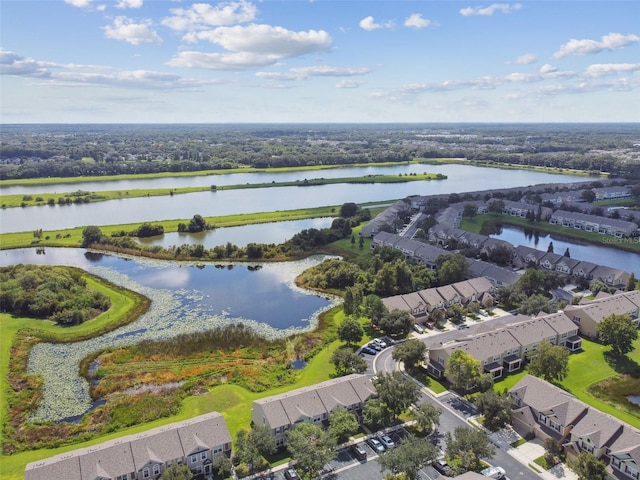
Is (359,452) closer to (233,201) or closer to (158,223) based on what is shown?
(158,223)

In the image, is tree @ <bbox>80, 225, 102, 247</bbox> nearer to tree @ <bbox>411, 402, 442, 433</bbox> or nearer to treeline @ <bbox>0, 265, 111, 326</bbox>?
treeline @ <bbox>0, 265, 111, 326</bbox>

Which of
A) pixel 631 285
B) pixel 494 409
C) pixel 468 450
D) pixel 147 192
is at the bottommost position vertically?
pixel 468 450

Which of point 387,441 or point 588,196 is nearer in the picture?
point 387,441

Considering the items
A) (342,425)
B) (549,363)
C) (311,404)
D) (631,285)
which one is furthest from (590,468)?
(631,285)

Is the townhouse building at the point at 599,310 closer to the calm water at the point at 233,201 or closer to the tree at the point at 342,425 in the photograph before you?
the tree at the point at 342,425

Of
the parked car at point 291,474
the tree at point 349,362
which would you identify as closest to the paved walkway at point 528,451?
the tree at point 349,362

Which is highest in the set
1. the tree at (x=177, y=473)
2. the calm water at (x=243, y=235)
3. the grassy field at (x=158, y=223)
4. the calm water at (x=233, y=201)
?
the calm water at (x=233, y=201)

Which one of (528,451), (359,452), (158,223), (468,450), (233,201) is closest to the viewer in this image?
(468,450)
